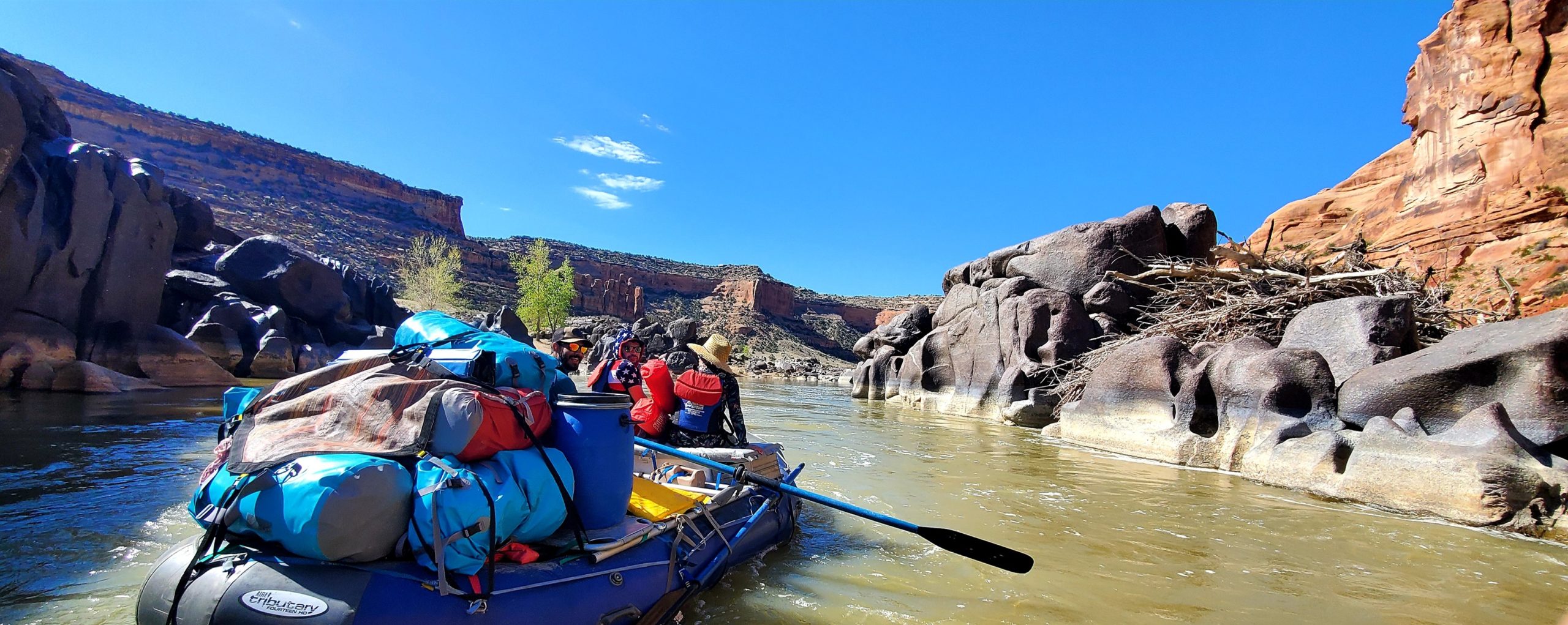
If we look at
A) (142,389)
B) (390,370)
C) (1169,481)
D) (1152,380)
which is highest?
(1152,380)

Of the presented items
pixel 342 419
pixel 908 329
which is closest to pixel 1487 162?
pixel 908 329

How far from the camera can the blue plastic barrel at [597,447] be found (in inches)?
137

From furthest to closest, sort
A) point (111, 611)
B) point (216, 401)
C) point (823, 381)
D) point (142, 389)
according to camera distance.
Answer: point (823, 381) → point (142, 389) → point (216, 401) → point (111, 611)

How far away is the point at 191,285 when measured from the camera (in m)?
19.1

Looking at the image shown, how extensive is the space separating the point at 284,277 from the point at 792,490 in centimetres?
2268

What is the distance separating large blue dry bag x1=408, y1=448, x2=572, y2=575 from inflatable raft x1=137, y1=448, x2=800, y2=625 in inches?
4.7

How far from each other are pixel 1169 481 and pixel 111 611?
10.2 metres

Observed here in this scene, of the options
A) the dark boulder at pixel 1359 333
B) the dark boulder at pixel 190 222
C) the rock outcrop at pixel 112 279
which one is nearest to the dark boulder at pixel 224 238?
the dark boulder at pixel 190 222

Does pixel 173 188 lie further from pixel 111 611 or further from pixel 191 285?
pixel 111 611

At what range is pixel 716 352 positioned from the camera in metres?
6.23

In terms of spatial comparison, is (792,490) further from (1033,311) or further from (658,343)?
(658,343)

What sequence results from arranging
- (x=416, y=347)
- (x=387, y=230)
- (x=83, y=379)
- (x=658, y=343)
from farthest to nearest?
(x=387, y=230), (x=658, y=343), (x=83, y=379), (x=416, y=347)

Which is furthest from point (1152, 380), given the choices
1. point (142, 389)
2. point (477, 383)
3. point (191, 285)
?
point (191, 285)

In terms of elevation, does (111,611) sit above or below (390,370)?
below
